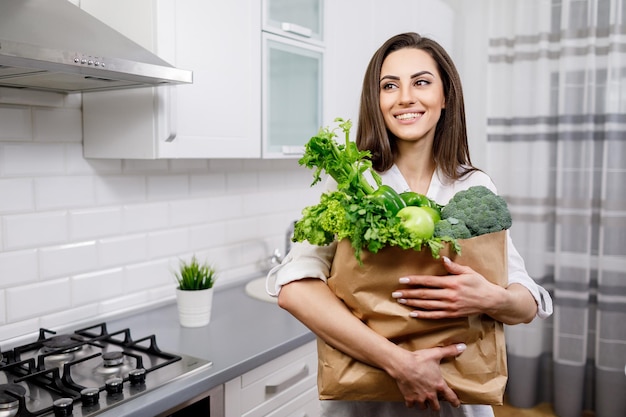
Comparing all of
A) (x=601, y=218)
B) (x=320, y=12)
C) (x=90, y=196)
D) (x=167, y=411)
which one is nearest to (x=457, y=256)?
(x=167, y=411)

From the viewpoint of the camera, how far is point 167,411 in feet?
4.76

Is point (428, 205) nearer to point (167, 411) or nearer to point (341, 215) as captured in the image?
point (341, 215)

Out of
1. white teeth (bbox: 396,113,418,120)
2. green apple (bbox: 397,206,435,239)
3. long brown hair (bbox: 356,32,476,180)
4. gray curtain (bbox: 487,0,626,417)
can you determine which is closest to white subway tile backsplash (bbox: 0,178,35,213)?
long brown hair (bbox: 356,32,476,180)

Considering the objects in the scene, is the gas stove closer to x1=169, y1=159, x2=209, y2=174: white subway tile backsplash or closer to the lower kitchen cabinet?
the lower kitchen cabinet

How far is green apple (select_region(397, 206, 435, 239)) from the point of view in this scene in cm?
101

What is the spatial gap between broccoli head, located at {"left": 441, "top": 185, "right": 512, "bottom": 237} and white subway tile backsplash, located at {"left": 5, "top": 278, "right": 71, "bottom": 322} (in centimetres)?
132

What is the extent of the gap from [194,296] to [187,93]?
2.16 ft

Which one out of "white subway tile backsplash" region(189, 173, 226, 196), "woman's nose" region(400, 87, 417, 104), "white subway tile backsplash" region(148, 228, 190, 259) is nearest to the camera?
"woman's nose" region(400, 87, 417, 104)

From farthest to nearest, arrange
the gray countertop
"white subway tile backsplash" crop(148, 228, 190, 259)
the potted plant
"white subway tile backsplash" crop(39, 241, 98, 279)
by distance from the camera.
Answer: "white subway tile backsplash" crop(148, 228, 190, 259) < the potted plant < "white subway tile backsplash" crop(39, 241, 98, 279) < the gray countertop

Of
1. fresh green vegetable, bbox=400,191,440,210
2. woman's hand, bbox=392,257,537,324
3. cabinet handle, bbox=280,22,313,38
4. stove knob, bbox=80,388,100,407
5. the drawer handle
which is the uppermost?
cabinet handle, bbox=280,22,313,38

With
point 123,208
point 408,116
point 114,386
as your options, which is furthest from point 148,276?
point 408,116

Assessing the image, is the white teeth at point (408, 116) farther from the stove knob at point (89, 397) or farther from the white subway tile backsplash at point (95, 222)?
the white subway tile backsplash at point (95, 222)

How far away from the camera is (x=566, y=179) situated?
3.06m

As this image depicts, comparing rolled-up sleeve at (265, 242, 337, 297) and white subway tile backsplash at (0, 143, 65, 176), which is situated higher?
white subway tile backsplash at (0, 143, 65, 176)
